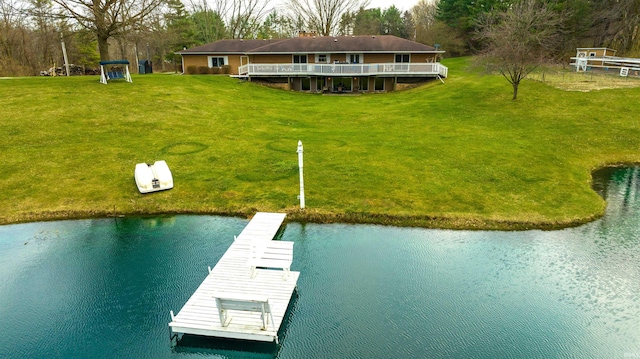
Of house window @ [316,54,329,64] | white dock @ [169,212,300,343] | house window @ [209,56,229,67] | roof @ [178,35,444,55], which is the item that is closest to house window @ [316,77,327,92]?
house window @ [316,54,329,64]

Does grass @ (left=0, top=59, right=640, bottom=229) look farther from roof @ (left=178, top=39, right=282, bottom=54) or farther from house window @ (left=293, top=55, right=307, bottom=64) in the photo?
roof @ (left=178, top=39, right=282, bottom=54)

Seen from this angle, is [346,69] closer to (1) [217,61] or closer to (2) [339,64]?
(2) [339,64]

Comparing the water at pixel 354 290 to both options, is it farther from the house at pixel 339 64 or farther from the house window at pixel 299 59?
the house window at pixel 299 59

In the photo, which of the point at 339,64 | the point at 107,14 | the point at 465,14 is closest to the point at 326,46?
the point at 339,64

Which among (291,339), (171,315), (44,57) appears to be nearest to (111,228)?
(171,315)

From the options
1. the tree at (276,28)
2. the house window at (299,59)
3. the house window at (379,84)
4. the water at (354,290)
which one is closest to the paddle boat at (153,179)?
the water at (354,290)

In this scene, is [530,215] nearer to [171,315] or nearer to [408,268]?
[408,268]
